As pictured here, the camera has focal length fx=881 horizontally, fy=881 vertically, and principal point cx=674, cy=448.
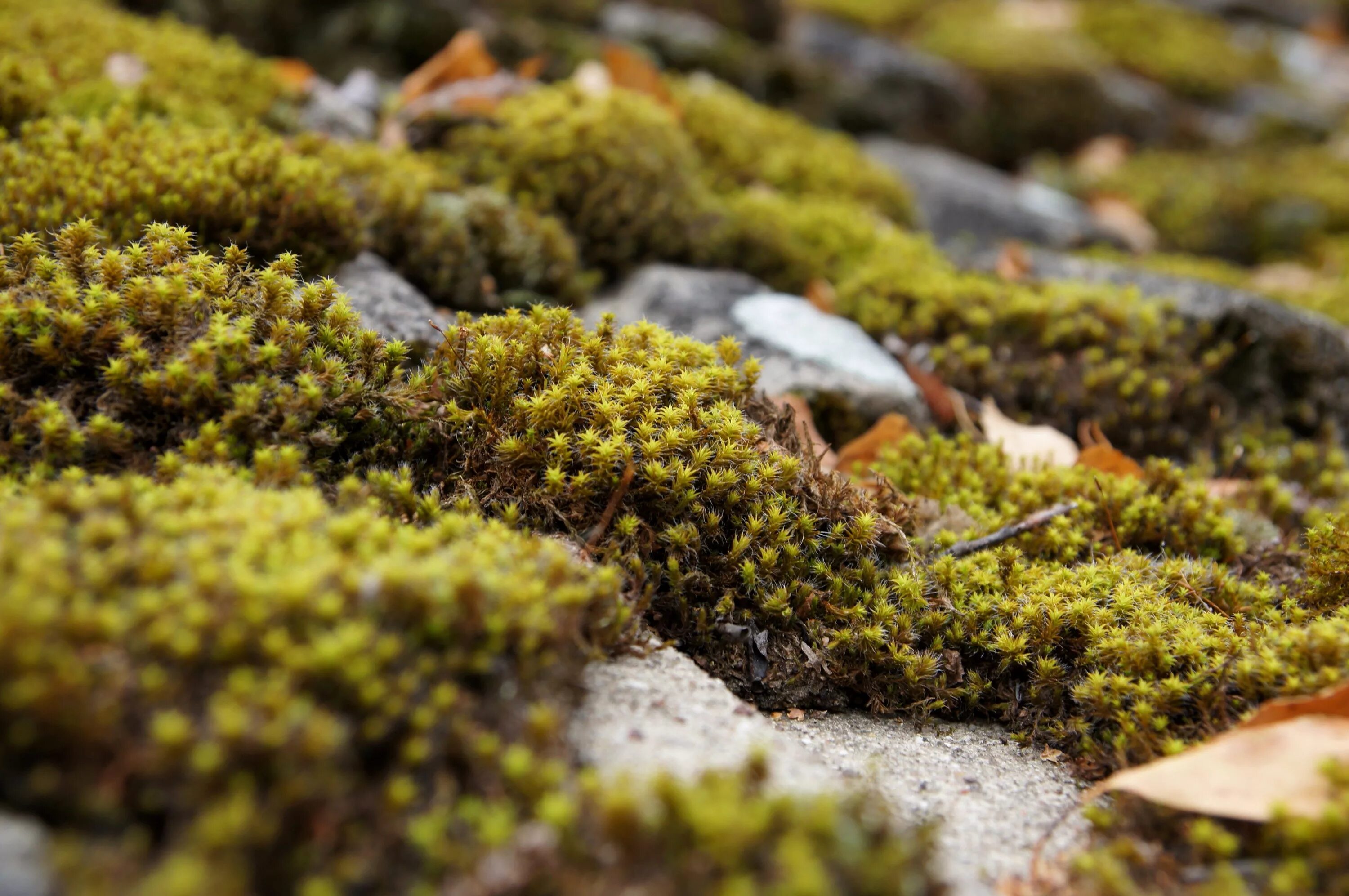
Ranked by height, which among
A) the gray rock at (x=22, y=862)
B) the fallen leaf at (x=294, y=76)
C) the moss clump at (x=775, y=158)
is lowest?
the moss clump at (x=775, y=158)

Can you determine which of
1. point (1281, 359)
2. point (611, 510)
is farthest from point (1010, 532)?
point (1281, 359)

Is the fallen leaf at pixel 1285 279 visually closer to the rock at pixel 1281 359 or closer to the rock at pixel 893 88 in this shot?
the rock at pixel 1281 359

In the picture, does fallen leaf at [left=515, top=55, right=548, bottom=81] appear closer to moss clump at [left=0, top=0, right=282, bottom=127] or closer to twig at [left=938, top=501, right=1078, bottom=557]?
moss clump at [left=0, top=0, right=282, bottom=127]

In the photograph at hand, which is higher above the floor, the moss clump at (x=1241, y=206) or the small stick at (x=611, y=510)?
the small stick at (x=611, y=510)

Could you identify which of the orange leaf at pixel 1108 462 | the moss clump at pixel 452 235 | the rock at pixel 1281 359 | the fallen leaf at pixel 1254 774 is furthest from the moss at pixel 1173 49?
the fallen leaf at pixel 1254 774

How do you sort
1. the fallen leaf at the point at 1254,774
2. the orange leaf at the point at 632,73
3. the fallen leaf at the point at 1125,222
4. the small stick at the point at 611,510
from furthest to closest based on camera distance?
1. the fallen leaf at the point at 1125,222
2. the orange leaf at the point at 632,73
3. the small stick at the point at 611,510
4. the fallen leaf at the point at 1254,774

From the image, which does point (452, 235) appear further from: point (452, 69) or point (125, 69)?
point (125, 69)
